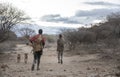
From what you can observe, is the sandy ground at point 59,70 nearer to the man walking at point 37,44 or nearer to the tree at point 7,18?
the man walking at point 37,44

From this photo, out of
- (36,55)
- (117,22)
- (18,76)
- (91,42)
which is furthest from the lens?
(91,42)

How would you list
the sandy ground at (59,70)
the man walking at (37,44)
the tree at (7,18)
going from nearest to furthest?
the sandy ground at (59,70) < the man walking at (37,44) < the tree at (7,18)

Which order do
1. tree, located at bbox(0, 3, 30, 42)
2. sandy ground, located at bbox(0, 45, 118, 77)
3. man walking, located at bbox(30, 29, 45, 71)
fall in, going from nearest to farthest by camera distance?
sandy ground, located at bbox(0, 45, 118, 77), man walking, located at bbox(30, 29, 45, 71), tree, located at bbox(0, 3, 30, 42)

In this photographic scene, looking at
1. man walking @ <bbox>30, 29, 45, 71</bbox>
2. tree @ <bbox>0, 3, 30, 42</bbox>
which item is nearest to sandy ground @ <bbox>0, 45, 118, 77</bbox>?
man walking @ <bbox>30, 29, 45, 71</bbox>

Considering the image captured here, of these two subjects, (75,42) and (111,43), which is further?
(75,42)

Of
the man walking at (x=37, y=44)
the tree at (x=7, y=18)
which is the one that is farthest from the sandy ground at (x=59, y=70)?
the tree at (x=7, y=18)

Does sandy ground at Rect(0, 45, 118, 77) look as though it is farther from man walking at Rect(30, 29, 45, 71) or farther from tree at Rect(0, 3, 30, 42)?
tree at Rect(0, 3, 30, 42)

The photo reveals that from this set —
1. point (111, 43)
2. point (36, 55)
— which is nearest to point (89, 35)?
point (111, 43)

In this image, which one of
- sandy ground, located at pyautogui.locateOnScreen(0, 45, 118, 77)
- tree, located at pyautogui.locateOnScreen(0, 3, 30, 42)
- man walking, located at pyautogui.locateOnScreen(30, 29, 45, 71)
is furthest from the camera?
tree, located at pyautogui.locateOnScreen(0, 3, 30, 42)

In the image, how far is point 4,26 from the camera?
46.3m

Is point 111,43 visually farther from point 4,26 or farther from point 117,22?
point 4,26

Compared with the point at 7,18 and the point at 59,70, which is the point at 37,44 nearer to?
the point at 59,70

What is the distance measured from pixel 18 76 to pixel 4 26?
1155 inches

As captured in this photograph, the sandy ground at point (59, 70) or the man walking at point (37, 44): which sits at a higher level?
the man walking at point (37, 44)
